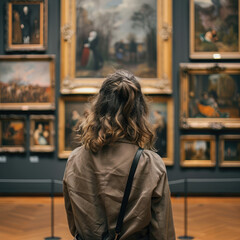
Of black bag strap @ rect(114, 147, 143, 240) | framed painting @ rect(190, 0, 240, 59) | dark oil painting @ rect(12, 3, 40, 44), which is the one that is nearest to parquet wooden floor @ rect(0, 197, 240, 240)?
framed painting @ rect(190, 0, 240, 59)

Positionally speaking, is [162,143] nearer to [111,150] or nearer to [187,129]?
[187,129]

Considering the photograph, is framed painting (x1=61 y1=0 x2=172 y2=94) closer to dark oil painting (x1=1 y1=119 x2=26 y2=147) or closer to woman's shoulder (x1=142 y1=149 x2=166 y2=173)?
dark oil painting (x1=1 y1=119 x2=26 y2=147)

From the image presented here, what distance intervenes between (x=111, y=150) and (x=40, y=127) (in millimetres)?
8806

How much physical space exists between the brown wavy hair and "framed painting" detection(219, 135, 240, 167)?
8.76 m

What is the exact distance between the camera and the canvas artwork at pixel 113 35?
1080 cm

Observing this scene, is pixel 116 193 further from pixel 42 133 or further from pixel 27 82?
pixel 27 82

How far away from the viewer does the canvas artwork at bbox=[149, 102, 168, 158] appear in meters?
10.8

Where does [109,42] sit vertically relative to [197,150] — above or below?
above

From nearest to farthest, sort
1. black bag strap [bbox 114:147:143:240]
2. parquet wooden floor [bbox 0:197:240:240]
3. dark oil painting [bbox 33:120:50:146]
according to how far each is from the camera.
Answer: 1. black bag strap [bbox 114:147:143:240]
2. parquet wooden floor [bbox 0:197:240:240]
3. dark oil painting [bbox 33:120:50:146]

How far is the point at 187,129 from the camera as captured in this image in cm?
1088

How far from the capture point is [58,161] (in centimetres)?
1096

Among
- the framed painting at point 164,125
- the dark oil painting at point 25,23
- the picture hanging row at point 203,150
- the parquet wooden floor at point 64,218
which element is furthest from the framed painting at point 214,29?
the dark oil painting at point 25,23

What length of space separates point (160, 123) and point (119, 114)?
27.9 feet

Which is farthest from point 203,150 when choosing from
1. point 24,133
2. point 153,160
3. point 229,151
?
point 153,160
